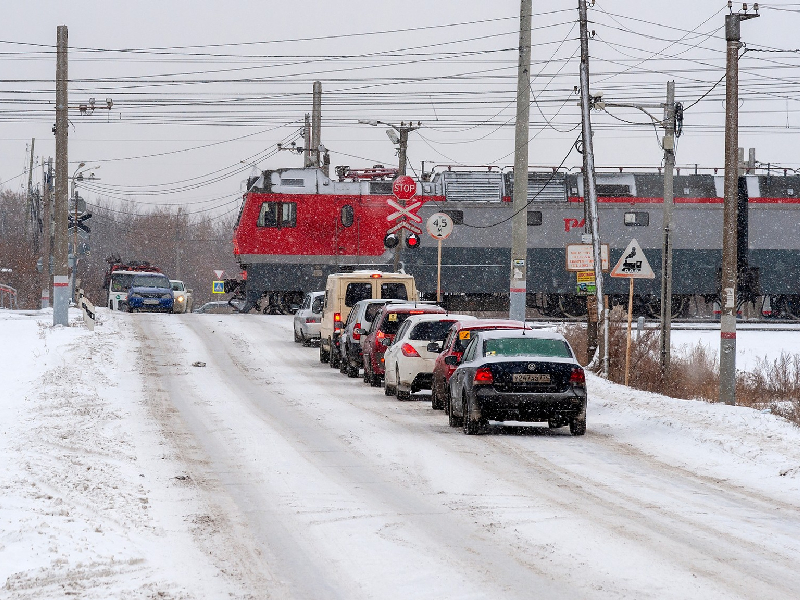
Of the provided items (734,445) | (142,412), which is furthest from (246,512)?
(142,412)

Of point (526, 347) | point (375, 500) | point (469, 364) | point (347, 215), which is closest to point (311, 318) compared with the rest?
point (347, 215)

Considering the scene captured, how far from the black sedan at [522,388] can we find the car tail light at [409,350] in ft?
15.8

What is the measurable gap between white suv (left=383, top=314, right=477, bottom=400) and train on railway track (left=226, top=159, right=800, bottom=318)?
21275 mm

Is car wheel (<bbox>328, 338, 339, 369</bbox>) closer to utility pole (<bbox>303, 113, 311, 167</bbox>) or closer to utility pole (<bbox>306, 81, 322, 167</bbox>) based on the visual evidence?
utility pole (<bbox>306, 81, 322, 167</bbox>)

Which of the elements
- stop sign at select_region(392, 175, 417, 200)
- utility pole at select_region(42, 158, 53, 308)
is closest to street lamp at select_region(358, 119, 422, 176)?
stop sign at select_region(392, 175, 417, 200)

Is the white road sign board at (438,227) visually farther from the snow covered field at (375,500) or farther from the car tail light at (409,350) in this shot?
the snow covered field at (375,500)

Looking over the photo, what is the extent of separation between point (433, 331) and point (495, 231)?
2236cm

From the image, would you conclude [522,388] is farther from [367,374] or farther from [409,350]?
[367,374]

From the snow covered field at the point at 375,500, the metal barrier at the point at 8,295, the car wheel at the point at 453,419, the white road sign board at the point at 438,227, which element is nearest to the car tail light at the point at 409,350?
the snow covered field at the point at 375,500

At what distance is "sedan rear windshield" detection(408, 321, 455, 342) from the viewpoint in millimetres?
22469

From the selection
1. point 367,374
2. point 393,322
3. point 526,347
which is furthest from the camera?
point 367,374

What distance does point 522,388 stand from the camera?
16891mm

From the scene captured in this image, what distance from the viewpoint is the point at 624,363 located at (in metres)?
28.9

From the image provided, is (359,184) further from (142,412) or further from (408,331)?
(142,412)
